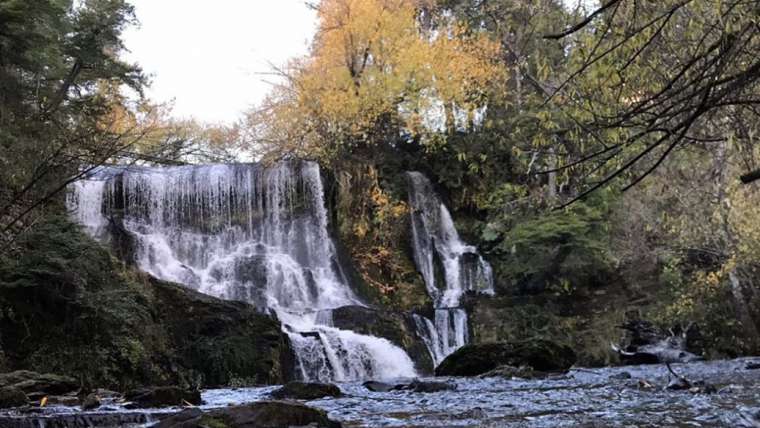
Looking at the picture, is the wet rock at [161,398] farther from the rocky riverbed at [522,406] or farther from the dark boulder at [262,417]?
the dark boulder at [262,417]

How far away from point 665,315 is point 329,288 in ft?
28.7

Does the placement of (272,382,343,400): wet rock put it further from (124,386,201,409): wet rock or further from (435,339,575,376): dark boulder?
(435,339,575,376): dark boulder

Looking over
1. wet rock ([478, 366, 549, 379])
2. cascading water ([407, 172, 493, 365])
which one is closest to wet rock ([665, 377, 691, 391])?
wet rock ([478, 366, 549, 379])

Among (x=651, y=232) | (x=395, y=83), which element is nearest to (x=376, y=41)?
(x=395, y=83)

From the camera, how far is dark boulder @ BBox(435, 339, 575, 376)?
12.4m

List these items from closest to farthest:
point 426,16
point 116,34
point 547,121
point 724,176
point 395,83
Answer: point 547,121 → point 724,176 → point 116,34 → point 395,83 → point 426,16

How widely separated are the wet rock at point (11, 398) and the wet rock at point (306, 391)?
3015 mm

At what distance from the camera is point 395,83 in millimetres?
21688

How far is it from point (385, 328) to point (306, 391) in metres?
6.11

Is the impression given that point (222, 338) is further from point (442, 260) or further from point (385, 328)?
point (442, 260)

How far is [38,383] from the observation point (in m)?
8.47

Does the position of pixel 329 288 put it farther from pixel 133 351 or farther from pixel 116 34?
pixel 116 34

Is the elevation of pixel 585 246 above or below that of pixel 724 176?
below

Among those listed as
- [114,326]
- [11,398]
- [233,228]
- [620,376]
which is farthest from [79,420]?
[233,228]
